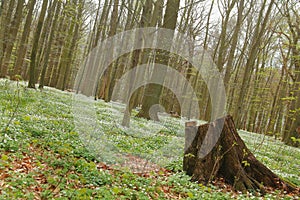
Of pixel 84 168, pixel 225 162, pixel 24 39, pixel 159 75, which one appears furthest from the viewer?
pixel 24 39

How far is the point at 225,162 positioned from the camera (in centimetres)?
684

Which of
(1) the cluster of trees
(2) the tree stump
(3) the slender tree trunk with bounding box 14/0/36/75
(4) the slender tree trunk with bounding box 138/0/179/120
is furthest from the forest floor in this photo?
(3) the slender tree trunk with bounding box 14/0/36/75

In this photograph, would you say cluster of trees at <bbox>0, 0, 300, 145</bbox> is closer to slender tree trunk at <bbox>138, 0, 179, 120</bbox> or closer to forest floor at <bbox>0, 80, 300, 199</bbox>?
slender tree trunk at <bbox>138, 0, 179, 120</bbox>

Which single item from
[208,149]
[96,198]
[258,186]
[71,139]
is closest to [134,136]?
[71,139]

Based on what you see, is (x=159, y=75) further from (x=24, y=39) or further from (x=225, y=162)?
(x=24, y=39)

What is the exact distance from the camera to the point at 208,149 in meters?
6.64

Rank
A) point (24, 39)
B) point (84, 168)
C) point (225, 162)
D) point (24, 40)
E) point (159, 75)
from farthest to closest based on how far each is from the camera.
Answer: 1. point (24, 40)
2. point (24, 39)
3. point (159, 75)
4. point (225, 162)
5. point (84, 168)

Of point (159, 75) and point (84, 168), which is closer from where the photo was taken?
point (84, 168)

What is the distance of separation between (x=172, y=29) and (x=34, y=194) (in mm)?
13309

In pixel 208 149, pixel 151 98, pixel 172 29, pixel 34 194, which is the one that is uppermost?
pixel 172 29

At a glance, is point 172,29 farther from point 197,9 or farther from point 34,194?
point 197,9

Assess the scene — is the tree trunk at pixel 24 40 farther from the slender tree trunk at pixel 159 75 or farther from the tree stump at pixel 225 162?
the tree stump at pixel 225 162

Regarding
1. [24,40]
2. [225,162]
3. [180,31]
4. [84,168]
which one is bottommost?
[84,168]

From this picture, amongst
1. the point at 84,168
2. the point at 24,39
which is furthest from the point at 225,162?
the point at 24,39
